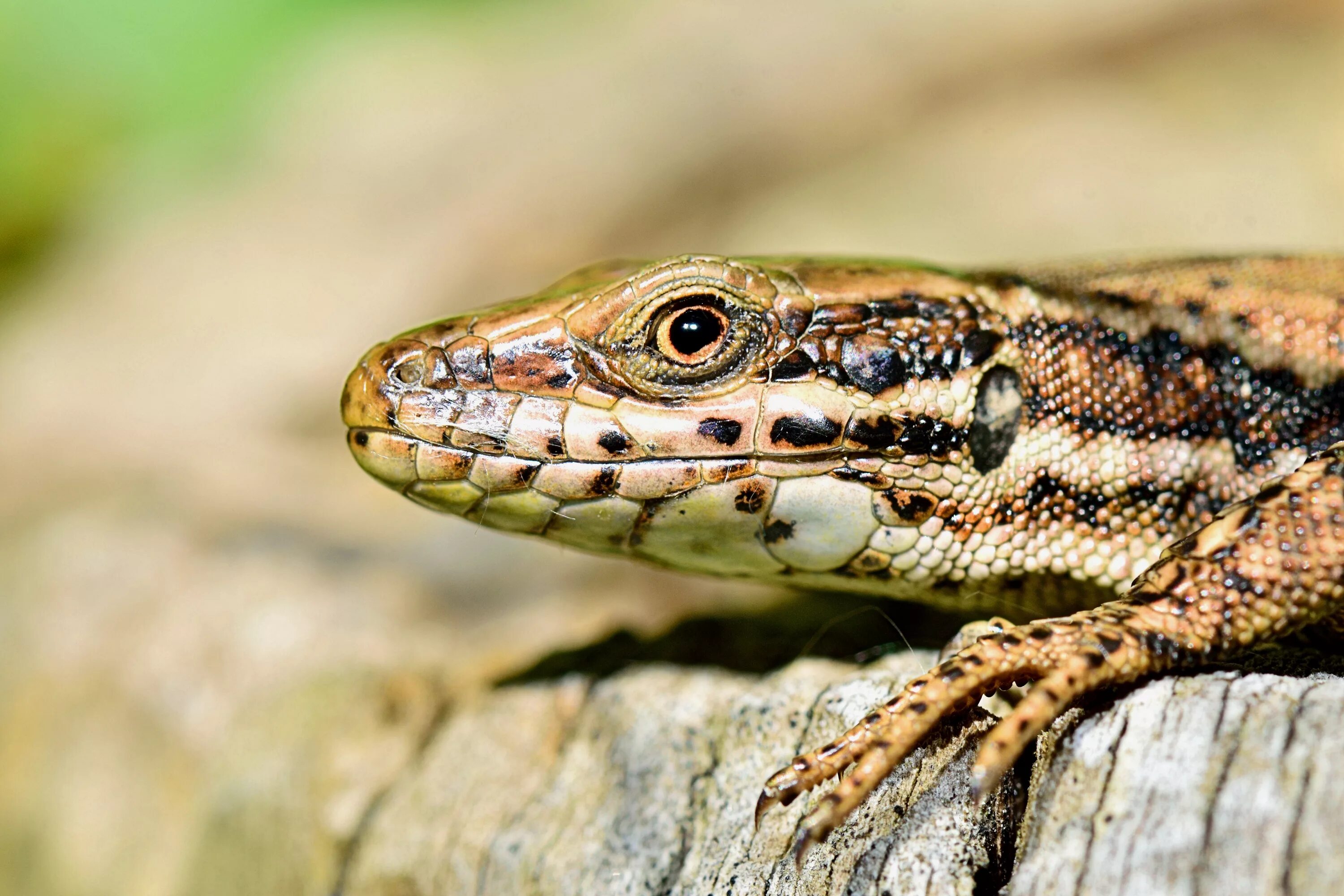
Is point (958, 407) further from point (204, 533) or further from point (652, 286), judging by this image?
point (204, 533)

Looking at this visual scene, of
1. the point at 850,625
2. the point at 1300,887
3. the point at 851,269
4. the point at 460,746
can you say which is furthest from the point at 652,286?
the point at 1300,887

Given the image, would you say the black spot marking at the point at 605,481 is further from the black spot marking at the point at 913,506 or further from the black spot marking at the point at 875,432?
the black spot marking at the point at 913,506

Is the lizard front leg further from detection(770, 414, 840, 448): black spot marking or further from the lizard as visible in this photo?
detection(770, 414, 840, 448): black spot marking

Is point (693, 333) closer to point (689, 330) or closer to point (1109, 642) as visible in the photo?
point (689, 330)

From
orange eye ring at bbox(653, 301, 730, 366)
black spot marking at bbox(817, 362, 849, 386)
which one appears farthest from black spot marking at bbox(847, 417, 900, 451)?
orange eye ring at bbox(653, 301, 730, 366)

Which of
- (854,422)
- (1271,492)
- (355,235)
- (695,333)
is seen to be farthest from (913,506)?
(355,235)
